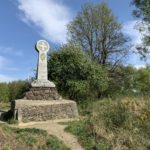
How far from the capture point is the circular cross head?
80.4 ft

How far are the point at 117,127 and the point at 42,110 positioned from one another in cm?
592

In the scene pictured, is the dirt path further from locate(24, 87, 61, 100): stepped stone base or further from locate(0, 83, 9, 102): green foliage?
locate(0, 83, 9, 102): green foliage

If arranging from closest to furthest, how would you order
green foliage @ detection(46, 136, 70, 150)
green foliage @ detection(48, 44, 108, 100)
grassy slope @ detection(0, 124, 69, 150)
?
grassy slope @ detection(0, 124, 69, 150), green foliage @ detection(46, 136, 70, 150), green foliage @ detection(48, 44, 108, 100)

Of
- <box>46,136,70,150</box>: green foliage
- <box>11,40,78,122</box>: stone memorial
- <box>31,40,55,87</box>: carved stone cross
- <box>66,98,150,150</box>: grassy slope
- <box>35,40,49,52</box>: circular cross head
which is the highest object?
<box>35,40,49,52</box>: circular cross head

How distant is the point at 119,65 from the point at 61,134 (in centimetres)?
3193

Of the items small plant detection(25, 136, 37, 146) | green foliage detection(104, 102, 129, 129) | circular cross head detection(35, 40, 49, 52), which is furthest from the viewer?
circular cross head detection(35, 40, 49, 52)

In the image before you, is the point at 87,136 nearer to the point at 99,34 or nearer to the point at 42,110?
the point at 42,110

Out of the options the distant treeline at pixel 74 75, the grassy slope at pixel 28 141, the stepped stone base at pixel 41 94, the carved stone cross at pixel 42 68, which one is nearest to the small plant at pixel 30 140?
the grassy slope at pixel 28 141

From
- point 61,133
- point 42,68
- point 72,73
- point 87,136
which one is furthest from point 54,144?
point 72,73

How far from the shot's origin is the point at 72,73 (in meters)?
30.0

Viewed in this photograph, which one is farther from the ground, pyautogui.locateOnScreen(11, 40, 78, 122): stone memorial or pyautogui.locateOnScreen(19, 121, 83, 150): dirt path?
pyautogui.locateOnScreen(11, 40, 78, 122): stone memorial

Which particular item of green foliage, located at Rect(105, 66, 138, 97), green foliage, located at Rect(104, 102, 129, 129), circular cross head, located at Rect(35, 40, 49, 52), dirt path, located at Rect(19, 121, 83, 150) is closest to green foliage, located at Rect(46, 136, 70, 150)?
dirt path, located at Rect(19, 121, 83, 150)

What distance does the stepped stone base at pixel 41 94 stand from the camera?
2333cm

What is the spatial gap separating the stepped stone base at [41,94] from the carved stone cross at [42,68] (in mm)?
234
